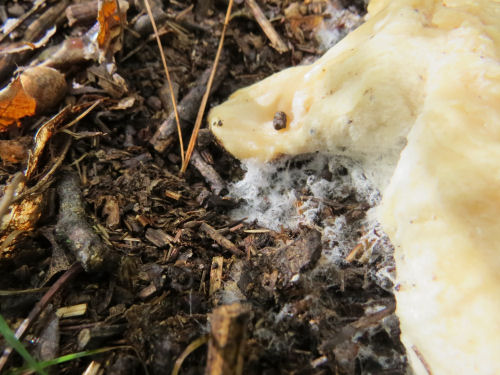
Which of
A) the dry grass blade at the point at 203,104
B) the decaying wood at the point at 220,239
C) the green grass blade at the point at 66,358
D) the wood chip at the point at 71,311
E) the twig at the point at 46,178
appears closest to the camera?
the green grass blade at the point at 66,358

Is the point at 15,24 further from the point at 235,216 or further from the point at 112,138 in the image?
the point at 235,216

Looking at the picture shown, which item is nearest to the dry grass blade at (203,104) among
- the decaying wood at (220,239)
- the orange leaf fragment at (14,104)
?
the decaying wood at (220,239)

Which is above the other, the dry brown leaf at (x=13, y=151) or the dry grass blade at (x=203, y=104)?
the dry brown leaf at (x=13, y=151)

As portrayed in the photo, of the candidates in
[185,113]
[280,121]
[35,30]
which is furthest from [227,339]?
[35,30]

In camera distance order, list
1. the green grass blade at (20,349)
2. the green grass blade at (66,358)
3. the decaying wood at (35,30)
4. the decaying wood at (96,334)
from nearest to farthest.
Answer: the green grass blade at (20,349) < the green grass blade at (66,358) < the decaying wood at (96,334) < the decaying wood at (35,30)

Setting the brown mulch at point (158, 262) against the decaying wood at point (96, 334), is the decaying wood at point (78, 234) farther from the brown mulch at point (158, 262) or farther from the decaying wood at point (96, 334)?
the decaying wood at point (96, 334)

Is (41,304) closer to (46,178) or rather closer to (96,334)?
(96,334)

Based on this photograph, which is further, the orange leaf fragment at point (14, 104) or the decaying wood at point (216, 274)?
the orange leaf fragment at point (14, 104)
